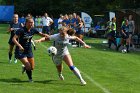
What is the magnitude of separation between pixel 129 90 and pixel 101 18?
110ft

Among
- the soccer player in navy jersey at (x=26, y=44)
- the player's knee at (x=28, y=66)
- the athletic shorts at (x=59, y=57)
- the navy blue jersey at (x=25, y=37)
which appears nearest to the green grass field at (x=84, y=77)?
the player's knee at (x=28, y=66)

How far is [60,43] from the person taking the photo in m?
13.9

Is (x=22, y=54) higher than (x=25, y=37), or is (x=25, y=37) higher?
(x=25, y=37)

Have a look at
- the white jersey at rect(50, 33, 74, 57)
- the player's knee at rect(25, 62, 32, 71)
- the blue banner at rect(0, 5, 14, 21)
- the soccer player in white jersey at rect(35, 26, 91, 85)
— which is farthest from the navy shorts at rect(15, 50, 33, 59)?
the blue banner at rect(0, 5, 14, 21)

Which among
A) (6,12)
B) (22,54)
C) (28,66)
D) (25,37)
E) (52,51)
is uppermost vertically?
(25,37)

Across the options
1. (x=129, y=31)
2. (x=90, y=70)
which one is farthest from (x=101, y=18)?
(x=90, y=70)

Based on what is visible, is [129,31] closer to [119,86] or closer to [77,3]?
[119,86]

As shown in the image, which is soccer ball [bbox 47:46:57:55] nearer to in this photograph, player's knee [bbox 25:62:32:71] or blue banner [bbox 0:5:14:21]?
player's knee [bbox 25:62:32:71]

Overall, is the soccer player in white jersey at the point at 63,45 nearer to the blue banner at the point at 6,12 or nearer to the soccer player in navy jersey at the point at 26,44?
A: the soccer player in navy jersey at the point at 26,44

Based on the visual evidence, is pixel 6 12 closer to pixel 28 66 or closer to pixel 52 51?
pixel 28 66

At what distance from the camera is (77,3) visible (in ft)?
224

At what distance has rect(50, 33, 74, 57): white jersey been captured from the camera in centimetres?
1386

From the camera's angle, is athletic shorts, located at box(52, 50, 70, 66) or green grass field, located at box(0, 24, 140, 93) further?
athletic shorts, located at box(52, 50, 70, 66)

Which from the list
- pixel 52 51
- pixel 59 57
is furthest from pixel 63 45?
pixel 52 51
